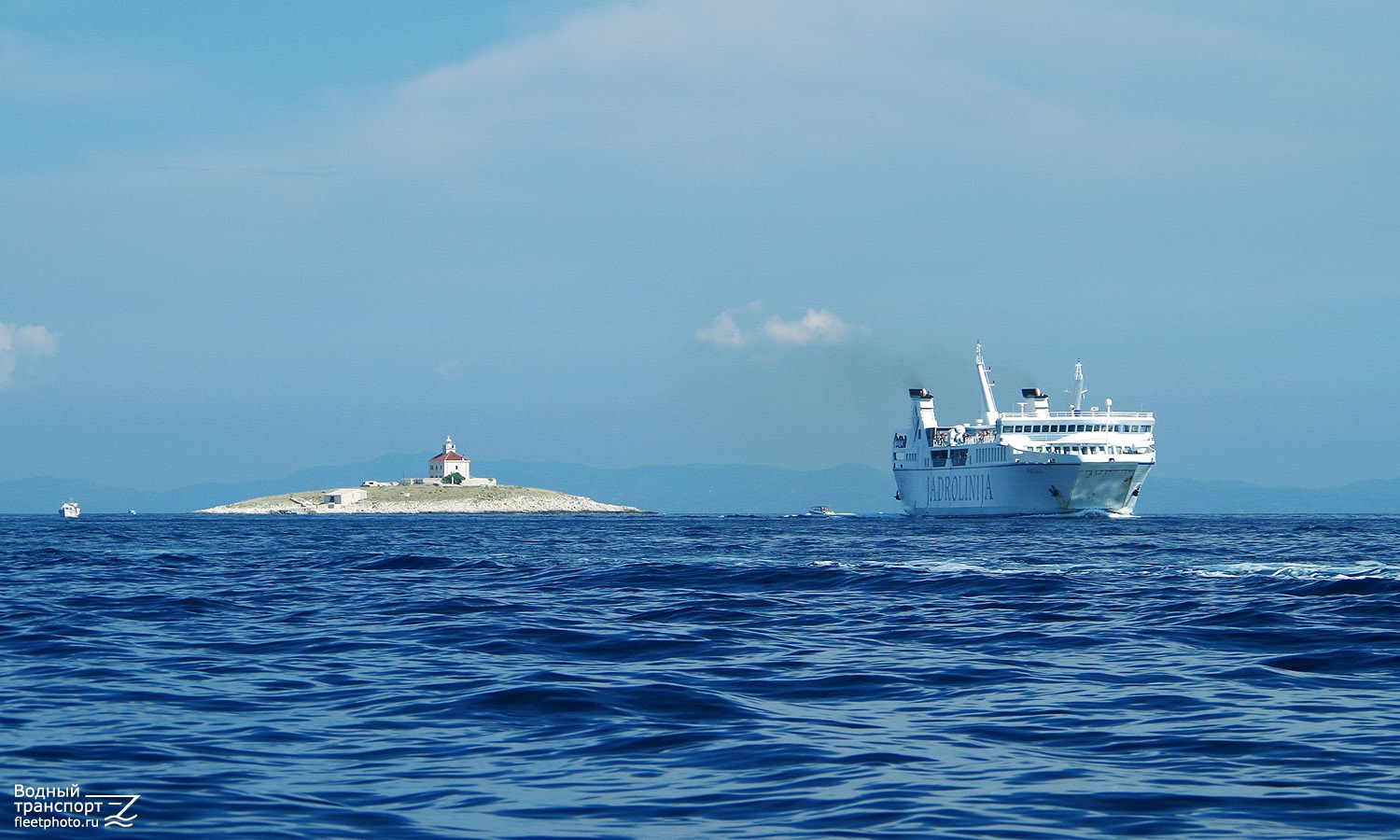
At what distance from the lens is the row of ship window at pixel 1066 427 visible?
111188 millimetres

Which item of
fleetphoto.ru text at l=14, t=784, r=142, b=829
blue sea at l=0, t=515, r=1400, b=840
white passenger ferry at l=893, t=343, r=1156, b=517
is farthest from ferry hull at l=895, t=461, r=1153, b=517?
fleetphoto.ru text at l=14, t=784, r=142, b=829

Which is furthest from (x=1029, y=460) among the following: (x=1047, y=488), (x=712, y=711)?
(x=712, y=711)

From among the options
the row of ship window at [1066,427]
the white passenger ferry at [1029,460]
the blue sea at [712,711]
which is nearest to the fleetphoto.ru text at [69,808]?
the blue sea at [712,711]

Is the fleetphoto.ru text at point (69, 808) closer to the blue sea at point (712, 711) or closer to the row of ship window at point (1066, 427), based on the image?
the blue sea at point (712, 711)

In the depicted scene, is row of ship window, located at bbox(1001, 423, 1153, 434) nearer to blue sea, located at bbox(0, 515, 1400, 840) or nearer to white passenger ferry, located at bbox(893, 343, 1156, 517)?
white passenger ferry, located at bbox(893, 343, 1156, 517)

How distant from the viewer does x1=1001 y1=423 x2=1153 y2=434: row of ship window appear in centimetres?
11119

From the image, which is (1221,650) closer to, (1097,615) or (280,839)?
(1097,615)

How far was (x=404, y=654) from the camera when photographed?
61.0 ft

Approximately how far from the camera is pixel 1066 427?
367ft

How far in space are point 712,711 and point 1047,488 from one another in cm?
9381

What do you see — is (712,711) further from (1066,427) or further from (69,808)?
(1066,427)

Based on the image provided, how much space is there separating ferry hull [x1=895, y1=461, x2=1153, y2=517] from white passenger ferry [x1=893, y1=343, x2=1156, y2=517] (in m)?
0.07

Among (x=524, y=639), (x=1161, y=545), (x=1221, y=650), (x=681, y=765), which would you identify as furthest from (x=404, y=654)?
(x=1161, y=545)

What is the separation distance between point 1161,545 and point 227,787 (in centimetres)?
5102
